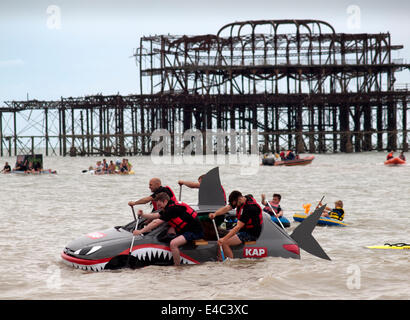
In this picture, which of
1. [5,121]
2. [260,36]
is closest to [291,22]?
[260,36]

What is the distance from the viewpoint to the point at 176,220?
397 inches

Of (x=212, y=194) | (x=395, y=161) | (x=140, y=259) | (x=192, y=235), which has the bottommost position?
(x=395, y=161)

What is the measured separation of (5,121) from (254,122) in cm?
A: 3481

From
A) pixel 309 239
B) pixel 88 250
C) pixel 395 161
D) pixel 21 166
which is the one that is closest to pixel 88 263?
pixel 88 250

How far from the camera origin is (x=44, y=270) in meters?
11.1

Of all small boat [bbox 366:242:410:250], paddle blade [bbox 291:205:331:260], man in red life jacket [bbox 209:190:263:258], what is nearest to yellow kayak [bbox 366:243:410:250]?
small boat [bbox 366:242:410:250]

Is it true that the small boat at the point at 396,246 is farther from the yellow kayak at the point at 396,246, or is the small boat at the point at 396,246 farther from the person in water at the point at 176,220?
the person in water at the point at 176,220

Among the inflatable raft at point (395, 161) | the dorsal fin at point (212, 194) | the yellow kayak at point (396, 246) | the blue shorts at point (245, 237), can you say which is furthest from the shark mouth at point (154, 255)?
the inflatable raft at point (395, 161)

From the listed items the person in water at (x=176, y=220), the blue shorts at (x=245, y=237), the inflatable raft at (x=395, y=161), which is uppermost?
the person in water at (x=176, y=220)

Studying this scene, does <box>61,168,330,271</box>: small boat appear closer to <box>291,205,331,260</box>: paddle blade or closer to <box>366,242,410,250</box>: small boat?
<box>291,205,331,260</box>: paddle blade

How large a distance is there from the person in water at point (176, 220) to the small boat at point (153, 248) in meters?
0.17

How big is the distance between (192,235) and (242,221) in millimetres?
880

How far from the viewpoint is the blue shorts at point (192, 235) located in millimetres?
10117

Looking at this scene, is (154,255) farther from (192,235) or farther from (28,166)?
(28,166)
